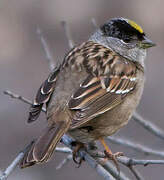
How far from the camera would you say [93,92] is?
5.68m

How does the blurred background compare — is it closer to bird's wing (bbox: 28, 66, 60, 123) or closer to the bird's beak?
the bird's beak

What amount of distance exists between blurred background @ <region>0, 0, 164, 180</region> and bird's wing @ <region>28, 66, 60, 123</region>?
3.66 metres

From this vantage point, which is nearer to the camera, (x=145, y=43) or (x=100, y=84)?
(x=100, y=84)

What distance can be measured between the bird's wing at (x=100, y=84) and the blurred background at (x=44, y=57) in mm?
3303

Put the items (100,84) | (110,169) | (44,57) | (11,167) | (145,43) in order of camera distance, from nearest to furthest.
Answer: (11,167) → (110,169) → (100,84) → (145,43) → (44,57)

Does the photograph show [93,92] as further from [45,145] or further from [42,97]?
[45,145]

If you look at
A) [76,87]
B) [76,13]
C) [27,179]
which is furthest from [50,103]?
[76,13]

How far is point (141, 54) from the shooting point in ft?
21.6

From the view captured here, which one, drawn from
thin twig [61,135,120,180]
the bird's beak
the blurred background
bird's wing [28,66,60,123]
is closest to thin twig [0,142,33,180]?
bird's wing [28,66,60,123]

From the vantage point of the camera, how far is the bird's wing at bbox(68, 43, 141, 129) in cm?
548

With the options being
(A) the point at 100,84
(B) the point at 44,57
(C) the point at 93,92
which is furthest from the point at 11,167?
(B) the point at 44,57

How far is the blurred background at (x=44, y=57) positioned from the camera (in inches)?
390

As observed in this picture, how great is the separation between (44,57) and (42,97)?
6934 mm

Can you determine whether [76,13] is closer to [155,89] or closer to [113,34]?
[155,89]
